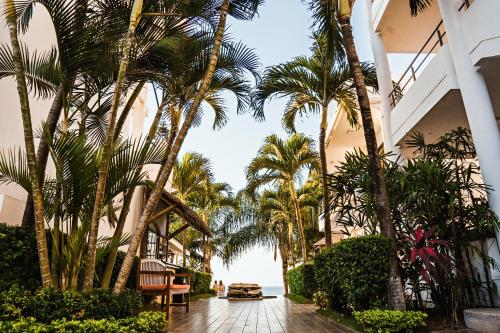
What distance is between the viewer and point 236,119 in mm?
7051

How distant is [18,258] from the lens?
11.3 feet

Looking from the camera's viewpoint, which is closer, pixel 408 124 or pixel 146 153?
pixel 146 153

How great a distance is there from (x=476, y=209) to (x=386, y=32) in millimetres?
5691

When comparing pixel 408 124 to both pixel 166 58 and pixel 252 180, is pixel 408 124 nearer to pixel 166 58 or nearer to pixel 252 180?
pixel 166 58

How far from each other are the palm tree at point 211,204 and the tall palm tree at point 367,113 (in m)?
10.6

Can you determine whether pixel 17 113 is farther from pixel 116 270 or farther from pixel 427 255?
pixel 427 255

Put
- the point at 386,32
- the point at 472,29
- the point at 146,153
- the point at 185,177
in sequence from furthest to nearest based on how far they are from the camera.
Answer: the point at 185,177, the point at 386,32, the point at 472,29, the point at 146,153

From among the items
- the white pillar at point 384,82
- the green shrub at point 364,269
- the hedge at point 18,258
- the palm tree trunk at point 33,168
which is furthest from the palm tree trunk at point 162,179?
the white pillar at point 384,82

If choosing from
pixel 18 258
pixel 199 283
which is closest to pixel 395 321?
pixel 18 258

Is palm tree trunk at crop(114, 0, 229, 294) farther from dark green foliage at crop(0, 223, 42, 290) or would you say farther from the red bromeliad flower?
the red bromeliad flower

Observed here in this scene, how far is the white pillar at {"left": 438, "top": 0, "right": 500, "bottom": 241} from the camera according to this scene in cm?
439

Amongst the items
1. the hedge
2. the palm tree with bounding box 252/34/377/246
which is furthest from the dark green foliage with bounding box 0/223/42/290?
the palm tree with bounding box 252/34/377/246

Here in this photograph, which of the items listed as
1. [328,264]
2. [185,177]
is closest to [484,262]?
[328,264]

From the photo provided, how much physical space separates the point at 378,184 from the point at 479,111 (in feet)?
5.90
